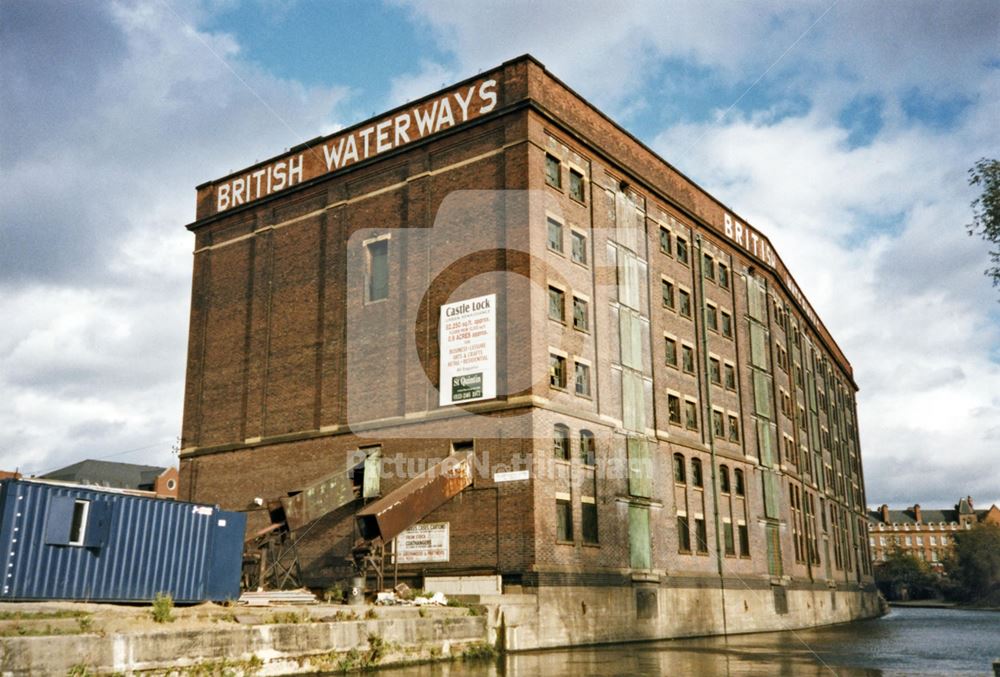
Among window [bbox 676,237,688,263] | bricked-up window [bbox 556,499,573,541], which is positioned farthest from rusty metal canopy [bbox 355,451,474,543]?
window [bbox 676,237,688,263]

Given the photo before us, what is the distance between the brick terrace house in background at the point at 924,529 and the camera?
146m

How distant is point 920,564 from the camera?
4496 inches

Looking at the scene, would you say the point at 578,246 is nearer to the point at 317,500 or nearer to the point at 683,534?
the point at 683,534

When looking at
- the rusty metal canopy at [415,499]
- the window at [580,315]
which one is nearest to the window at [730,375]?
the window at [580,315]

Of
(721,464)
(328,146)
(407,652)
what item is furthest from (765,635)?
(328,146)

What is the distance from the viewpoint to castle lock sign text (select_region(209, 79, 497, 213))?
101 ft

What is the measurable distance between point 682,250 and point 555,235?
10.7 meters

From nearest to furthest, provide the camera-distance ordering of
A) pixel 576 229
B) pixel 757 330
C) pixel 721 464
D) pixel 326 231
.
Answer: pixel 576 229
pixel 326 231
pixel 721 464
pixel 757 330

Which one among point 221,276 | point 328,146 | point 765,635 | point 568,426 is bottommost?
point 765,635

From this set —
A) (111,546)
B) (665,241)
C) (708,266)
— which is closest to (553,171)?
(665,241)

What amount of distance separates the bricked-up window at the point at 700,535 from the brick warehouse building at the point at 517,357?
0.40 feet

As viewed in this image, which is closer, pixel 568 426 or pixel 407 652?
pixel 407 652

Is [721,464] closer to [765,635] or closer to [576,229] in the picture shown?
[765,635]

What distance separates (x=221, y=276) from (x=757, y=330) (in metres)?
26.0
